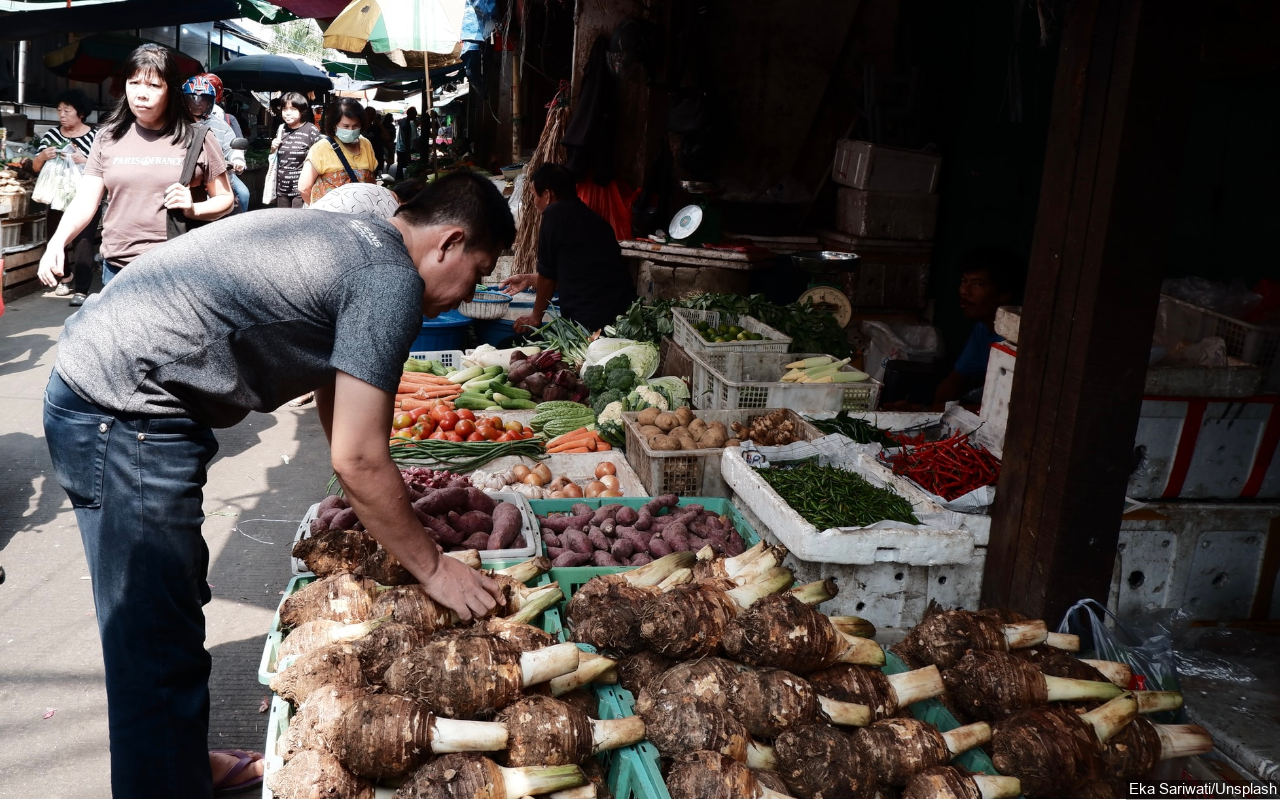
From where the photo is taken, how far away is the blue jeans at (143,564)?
2414mm

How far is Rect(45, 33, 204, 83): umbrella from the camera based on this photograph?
17.9m

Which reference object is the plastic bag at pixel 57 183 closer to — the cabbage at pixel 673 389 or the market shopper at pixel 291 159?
the market shopper at pixel 291 159

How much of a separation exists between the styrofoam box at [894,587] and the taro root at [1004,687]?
79 cm

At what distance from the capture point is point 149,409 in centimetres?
239

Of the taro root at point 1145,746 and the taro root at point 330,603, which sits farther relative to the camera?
the taro root at point 330,603

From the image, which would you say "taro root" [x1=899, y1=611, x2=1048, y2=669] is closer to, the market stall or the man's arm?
the market stall

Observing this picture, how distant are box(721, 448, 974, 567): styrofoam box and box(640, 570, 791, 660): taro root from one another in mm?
707

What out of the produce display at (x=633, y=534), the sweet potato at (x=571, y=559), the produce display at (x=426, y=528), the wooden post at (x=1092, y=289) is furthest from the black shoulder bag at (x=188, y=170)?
the wooden post at (x=1092, y=289)

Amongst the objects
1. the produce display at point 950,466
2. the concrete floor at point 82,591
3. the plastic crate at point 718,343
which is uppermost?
the plastic crate at point 718,343

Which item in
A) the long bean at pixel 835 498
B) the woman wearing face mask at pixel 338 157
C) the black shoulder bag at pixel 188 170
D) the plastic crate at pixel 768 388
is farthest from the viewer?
the woman wearing face mask at pixel 338 157

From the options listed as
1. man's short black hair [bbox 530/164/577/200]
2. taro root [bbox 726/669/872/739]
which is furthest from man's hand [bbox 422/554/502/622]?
man's short black hair [bbox 530/164/577/200]

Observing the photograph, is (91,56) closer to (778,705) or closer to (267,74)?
(267,74)

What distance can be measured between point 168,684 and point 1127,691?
2755 millimetres

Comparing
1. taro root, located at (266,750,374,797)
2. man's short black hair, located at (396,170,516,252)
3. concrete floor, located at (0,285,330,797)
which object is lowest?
concrete floor, located at (0,285,330,797)
